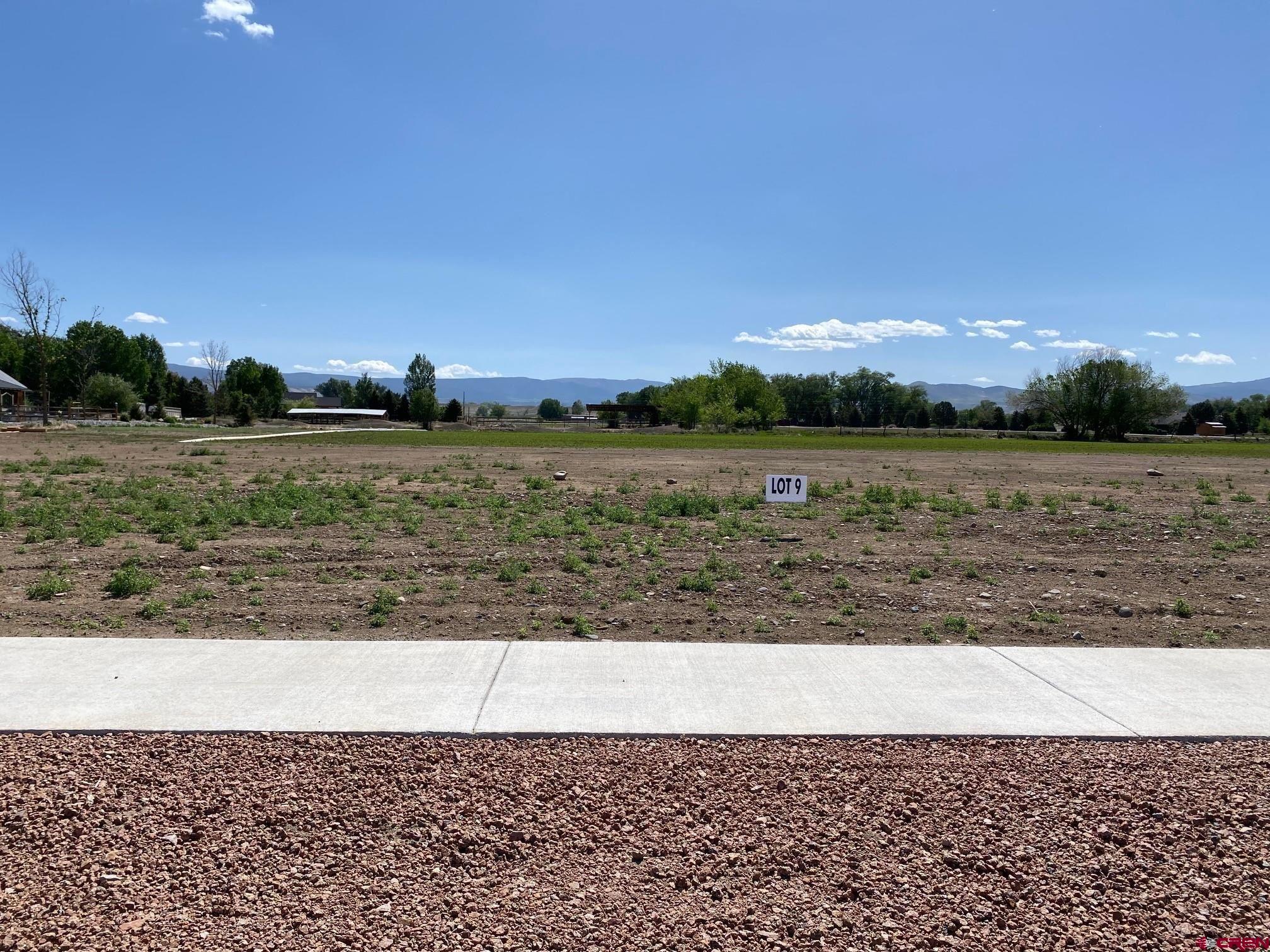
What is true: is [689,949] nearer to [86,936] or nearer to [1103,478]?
[86,936]

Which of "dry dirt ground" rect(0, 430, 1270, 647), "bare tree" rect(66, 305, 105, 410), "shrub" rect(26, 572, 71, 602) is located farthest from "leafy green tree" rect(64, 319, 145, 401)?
"shrub" rect(26, 572, 71, 602)

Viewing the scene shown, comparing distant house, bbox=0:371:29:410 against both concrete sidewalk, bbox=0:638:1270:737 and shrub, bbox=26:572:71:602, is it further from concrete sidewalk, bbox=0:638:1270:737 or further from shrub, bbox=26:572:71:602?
concrete sidewalk, bbox=0:638:1270:737

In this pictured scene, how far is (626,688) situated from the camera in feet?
18.0

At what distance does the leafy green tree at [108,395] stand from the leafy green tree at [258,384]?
2534cm

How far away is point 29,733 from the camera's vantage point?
4633 millimetres

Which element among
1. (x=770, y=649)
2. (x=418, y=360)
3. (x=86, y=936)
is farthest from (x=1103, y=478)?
(x=418, y=360)

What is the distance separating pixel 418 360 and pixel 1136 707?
650ft

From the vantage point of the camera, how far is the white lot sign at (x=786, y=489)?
11.9 metres

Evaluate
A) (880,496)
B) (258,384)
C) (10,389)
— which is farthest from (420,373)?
(880,496)

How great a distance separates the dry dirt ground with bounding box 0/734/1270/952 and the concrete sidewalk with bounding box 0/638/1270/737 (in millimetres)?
236

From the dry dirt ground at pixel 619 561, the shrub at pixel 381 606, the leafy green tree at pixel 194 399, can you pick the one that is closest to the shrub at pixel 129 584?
the dry dirt ground at pixel 619 561

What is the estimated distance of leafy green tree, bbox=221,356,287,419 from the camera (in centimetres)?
13125

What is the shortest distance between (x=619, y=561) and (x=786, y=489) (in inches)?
113

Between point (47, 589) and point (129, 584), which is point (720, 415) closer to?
point (129, 584)
